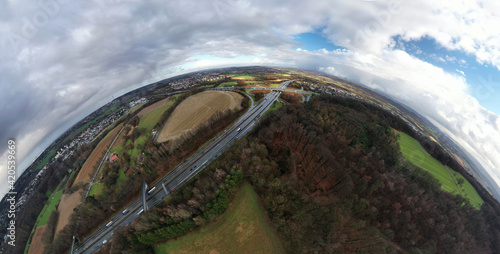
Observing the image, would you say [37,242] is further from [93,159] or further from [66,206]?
[93,159]

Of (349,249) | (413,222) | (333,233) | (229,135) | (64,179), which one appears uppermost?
(64,179)

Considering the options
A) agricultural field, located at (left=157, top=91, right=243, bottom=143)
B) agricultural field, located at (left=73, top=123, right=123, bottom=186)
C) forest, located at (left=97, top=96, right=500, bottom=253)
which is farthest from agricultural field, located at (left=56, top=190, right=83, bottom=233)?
agricultural field, located at (left=157, top=91, right=243, bottom=143)

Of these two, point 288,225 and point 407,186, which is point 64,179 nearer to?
point 288,225

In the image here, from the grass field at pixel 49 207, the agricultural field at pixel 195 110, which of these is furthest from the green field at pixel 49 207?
the agricultural field at pixel 195 110

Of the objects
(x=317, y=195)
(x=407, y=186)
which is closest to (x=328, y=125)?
(x=407, y=186)

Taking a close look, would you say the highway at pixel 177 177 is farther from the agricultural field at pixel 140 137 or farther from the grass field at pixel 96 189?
the grass field at pixel 96 189
